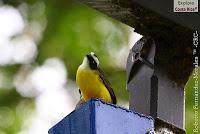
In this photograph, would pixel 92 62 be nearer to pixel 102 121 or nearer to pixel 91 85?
pixel 91 85

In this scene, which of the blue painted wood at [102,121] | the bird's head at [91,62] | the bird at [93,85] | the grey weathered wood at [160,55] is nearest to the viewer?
the blue painted wood at [102,121]

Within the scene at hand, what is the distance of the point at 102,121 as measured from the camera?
2.07m

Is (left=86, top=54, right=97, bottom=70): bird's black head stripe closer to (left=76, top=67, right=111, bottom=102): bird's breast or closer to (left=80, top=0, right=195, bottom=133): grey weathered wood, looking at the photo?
(left=76, top=67, right=111, bottom=102): bird's breast

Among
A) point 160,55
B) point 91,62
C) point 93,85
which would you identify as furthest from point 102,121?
point 91,62

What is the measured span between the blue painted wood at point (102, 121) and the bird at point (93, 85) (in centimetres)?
69

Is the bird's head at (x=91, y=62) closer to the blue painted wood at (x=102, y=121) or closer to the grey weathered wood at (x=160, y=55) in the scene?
the grey weathered wood at (x=160, y=55)

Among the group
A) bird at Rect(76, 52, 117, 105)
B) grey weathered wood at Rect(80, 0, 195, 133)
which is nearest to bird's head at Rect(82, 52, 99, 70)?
bird at Rect(76, 52, 117, 105)

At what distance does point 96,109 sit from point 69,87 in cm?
289

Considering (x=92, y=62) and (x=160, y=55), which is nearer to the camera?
(x=160, y=55)

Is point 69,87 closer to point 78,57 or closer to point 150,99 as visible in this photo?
point 78,57

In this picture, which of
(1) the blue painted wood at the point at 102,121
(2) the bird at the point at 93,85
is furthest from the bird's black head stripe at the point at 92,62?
(1) the blue painted wood at the point at 102,121

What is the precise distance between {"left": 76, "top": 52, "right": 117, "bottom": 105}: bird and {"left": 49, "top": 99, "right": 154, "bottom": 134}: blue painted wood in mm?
692

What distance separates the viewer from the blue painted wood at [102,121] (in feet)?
6.75

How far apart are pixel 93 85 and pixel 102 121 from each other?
0.92 metres
